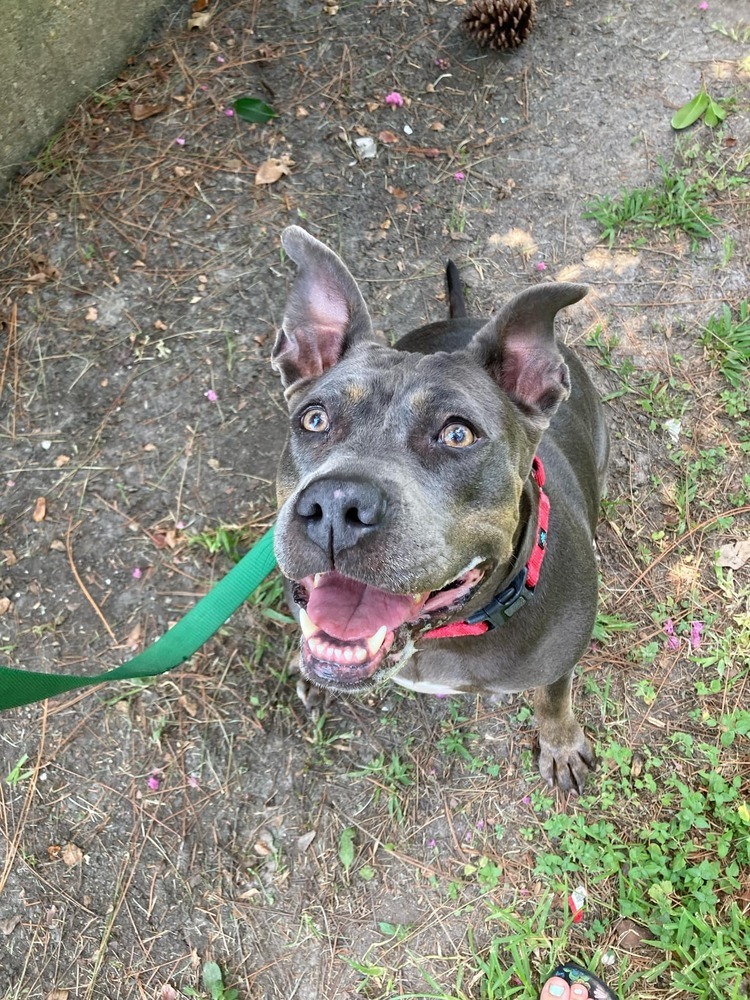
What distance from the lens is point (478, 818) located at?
144 inches

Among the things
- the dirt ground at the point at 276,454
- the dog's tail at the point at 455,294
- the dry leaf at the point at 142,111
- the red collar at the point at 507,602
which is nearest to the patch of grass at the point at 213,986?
the dirt ground at the point at 276,454

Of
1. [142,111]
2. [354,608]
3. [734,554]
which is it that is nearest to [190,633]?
[354,608]

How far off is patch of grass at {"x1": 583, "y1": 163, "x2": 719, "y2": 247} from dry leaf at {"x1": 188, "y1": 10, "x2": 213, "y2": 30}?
9.79ft

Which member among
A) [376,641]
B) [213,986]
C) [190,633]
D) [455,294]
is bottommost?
[213,986]

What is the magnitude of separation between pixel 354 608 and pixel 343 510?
1.37ft

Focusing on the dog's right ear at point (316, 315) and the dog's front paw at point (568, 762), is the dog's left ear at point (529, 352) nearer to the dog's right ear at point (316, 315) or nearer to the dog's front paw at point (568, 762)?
the dog's right ear at point (316, 315)

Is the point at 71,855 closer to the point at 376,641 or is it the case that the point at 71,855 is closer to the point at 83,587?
the point at 83,587

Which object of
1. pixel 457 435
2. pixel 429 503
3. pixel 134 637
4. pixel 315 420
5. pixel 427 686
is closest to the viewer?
pixel 429 503

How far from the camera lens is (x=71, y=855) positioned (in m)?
3.65

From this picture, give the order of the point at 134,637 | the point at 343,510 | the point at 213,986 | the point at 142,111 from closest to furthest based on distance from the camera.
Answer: the point at 343,510 < the point at 213,986 < the point at 134,637 < the point at 142,111

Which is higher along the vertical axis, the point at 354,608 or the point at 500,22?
the point at 500,22

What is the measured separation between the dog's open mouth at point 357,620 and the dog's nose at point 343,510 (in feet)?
0.77

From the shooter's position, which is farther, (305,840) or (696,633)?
(696,633)

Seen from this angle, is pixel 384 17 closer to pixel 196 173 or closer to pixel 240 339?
pixel 196 173
